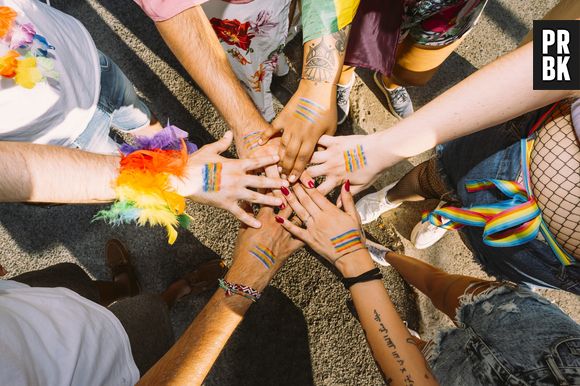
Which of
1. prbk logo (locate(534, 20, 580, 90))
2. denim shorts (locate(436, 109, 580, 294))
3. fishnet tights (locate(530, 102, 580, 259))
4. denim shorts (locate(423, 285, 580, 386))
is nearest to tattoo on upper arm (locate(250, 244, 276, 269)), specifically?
denim shorts (locate(423, 285, 580, 386))

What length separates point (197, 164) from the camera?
72.0 inches

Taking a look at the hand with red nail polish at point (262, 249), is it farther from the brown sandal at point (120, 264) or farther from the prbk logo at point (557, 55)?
the prbk logo at point (557, 55)

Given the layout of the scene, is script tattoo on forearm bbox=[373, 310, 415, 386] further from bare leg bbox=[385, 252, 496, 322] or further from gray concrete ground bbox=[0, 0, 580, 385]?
gray concrete ground bbox=[0, 0, 580, 385]

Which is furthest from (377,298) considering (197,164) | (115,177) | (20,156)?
(20,156)

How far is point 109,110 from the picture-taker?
2.05 m

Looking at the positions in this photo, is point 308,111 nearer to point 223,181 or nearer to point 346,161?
point 346,161

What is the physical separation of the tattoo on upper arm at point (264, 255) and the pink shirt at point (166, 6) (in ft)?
3.93

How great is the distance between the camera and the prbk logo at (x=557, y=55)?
55.3 inches

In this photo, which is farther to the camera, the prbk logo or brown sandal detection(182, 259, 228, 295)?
brown sandal detection(182, 259, 228, 295)

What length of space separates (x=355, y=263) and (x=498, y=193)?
690 mm

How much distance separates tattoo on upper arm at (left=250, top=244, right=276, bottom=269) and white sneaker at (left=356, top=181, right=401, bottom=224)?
0.92m

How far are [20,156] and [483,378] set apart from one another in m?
1.94

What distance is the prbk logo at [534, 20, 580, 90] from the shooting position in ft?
4.61

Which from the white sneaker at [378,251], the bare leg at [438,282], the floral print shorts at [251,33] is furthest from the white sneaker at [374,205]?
the floral print shorts at [251,33]
